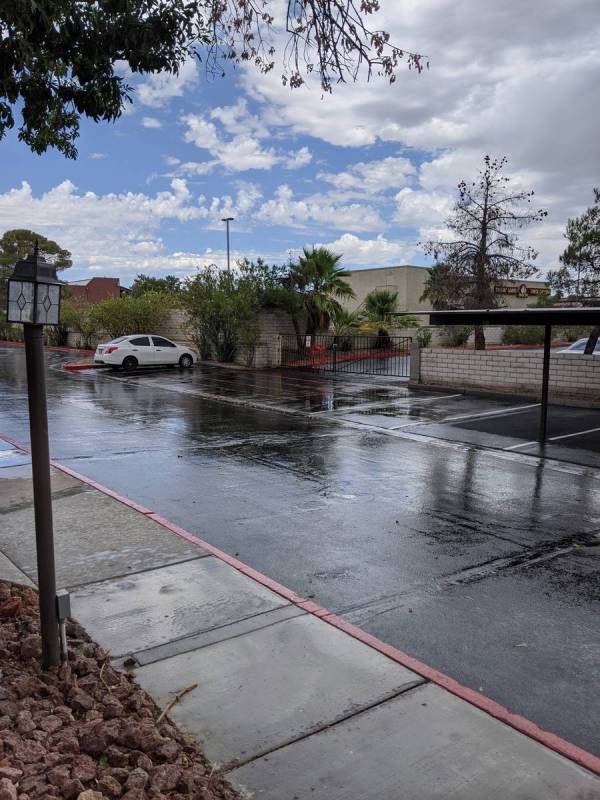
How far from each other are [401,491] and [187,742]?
6070 mm

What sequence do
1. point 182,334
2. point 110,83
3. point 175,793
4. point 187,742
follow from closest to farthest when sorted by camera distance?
point 175,793 < point 187,742 < point 110,83 < point 182,334

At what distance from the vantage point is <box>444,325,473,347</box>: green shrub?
40037 millimetres

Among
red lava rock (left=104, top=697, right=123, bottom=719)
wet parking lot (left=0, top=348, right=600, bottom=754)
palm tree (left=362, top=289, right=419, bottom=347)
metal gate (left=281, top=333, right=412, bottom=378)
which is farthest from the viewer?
palm tree (left=362, top=289, right=419, bottom=347)

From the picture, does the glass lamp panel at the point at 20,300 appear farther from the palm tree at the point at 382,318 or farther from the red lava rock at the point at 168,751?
the palm tree at the point at 382,318

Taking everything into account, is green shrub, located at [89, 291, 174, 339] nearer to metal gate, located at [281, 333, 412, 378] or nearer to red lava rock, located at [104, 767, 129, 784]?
metal gate, located at [281, 333, 412, 378]

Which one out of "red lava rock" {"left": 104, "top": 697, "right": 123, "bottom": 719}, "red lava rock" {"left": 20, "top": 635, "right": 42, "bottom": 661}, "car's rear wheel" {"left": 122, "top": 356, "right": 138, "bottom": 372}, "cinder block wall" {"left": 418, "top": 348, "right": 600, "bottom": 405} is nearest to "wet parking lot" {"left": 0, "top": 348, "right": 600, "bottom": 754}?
"cinder block wall" {"left": 418, "top": 348, "right": 600, "bottom": 405}

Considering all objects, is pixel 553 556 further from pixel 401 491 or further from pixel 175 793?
pixel 175 793

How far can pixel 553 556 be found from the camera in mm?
6734

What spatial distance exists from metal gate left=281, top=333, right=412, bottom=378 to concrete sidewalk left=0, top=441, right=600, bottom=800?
2271 centimetres

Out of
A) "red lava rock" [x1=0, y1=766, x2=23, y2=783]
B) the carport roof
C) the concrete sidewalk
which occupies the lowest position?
the concrete sidewalk

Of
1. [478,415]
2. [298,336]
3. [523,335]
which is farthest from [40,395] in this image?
[523,335]

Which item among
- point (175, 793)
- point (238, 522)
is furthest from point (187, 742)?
point (238, 522)

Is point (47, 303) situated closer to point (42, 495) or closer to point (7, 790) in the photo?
point (42, 495)

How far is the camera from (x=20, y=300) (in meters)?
3.95
